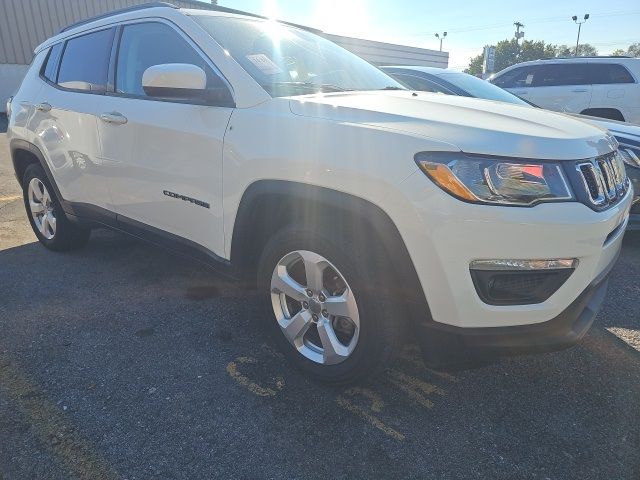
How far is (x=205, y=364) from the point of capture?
2.53 m

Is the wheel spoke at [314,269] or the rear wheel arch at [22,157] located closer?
the wheel spoke at [314,269]

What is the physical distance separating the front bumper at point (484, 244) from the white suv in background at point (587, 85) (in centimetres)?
773

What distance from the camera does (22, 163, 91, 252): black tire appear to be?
13.2 ft

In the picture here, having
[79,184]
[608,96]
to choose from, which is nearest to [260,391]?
[79,184]

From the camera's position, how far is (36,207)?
433cm

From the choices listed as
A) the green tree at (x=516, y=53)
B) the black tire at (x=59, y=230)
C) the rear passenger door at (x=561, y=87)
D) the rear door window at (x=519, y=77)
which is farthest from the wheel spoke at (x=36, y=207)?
the green tree at (x=516, y=53)

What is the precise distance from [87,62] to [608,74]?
846 cm

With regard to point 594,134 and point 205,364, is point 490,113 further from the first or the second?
point 205,364

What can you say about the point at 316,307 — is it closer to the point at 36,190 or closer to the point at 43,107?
the point at 43,107

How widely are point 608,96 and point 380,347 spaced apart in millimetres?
8350

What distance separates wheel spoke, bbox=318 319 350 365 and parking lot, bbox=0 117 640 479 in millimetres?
219

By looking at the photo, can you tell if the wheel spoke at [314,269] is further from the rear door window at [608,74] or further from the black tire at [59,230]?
the rear door window at [608,74]

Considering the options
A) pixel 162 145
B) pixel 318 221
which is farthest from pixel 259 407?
pixel 162 145

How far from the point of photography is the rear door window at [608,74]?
8102mm
